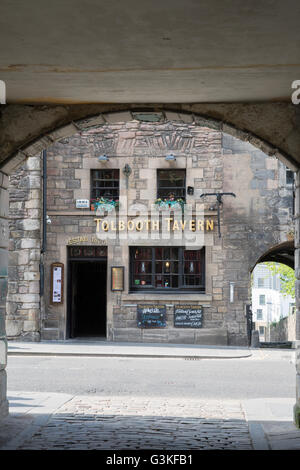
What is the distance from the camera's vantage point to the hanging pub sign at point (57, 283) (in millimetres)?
18828

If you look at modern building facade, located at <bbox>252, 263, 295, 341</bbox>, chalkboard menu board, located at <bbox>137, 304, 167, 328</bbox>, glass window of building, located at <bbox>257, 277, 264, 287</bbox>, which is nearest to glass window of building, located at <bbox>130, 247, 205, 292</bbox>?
chalkboard menu board, located at <bbox>137, 304, 167, 328</bbox>

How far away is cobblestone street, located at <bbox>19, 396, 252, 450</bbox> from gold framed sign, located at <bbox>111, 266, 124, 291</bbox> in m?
9.97

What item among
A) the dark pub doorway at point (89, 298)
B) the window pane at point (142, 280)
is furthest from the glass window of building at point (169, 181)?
the dark pub doorway at point (89, 298)

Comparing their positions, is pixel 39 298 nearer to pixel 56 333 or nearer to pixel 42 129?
pixel 56 333

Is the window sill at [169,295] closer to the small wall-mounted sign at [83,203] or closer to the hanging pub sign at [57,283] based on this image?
the hanging pub sign at [57,283]

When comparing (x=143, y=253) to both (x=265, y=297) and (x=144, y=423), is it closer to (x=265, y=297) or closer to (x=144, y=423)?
(x=144, y=423)

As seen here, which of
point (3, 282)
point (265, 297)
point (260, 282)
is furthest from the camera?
point (260, 282)

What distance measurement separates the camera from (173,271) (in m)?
19.1

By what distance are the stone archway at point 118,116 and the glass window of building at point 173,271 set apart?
11833mm

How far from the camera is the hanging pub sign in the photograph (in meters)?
18.8

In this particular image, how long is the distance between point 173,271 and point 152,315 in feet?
4.95

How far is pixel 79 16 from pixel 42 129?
2.67 m

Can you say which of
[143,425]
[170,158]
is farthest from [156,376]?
[170,158]

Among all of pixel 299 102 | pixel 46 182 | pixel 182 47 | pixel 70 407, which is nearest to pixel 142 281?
pixel 46 182
